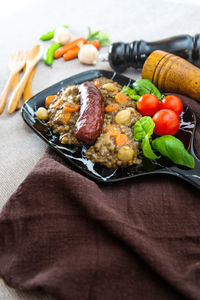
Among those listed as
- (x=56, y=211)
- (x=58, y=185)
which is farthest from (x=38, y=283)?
(x=58, y=185)

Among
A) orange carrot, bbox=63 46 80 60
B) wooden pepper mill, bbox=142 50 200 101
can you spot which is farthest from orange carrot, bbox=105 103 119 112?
orange carrot, bbox=63 46 80 60

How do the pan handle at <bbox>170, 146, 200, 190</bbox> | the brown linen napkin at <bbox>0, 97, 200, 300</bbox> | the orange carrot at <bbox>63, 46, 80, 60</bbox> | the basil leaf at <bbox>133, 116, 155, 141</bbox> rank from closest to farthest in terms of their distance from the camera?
1. the brown linen napkin at <bbox>0, 97, 200, 300</bbox>
2. the pan handle at <bbox>170, 146, 200, 190</bbox>
3. the basil leaf at <bbox>133, 116, 155, 141</bbox>
4. the orange carrot at <bbox>63, 46, 80, 60</bbox>

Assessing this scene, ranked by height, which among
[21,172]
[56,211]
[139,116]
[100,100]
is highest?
[100,100]

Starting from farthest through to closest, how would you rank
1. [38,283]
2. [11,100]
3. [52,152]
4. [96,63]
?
[96,63] < [11,100] < [52,152] < [38,283]

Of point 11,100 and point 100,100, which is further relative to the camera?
point 11,100

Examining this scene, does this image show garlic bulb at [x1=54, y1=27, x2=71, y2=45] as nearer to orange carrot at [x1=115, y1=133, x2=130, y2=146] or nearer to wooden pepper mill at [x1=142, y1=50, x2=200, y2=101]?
wooden pepper mill at [x1=142, y1=50, x2=200, y2=101]

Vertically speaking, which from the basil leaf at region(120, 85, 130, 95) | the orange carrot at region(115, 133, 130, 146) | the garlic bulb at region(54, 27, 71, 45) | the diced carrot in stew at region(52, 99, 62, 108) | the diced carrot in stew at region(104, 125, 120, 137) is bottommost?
the orange carrot at region(115, 133, 130, 146)

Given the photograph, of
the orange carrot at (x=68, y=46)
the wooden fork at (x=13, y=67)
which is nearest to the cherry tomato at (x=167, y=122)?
the wooden fork at (x=13, y=67)

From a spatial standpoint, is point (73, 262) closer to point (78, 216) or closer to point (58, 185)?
point (78, 216)
